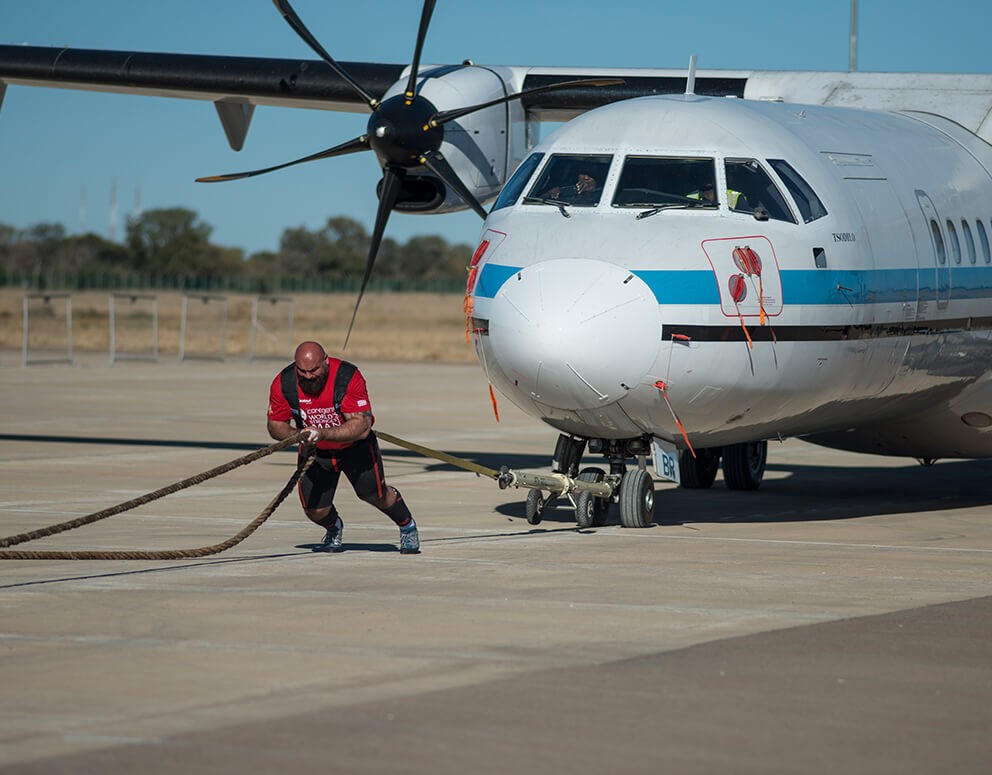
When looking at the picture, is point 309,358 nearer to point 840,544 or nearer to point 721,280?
point 721,280

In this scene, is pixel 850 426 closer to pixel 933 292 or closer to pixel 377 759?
pixel 933 292

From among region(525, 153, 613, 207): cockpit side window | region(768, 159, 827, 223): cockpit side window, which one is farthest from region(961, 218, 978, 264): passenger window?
region(525, 153, 613, 207): cockpit side window

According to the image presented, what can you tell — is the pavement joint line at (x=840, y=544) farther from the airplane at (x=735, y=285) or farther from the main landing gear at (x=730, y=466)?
the main landing gear at (x=730, y=466)

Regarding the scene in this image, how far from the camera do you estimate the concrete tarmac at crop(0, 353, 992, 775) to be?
19.5 ft

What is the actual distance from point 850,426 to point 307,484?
Answer: 5122mm

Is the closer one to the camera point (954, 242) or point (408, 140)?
point (954, 242)

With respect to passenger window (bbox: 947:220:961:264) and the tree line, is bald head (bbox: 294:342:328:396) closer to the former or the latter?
Result: passenger window (bbox: 947:220:961:264)

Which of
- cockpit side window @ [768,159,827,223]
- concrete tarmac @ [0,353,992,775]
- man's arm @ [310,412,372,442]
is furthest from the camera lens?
cockpit side window @ [768,159,827,223]

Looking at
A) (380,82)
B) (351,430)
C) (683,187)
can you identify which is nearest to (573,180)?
(683,187)

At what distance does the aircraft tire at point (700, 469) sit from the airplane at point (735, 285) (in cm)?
121

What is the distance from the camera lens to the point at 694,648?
306 inches

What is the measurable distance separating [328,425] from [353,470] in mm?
343

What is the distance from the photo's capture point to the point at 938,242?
13.7 metres

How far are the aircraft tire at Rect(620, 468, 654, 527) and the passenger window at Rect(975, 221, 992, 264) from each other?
4177 millimetres
